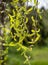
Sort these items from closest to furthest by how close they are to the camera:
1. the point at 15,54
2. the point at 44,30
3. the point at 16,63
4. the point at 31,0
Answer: the point at 31,0 → the point at 16,63 → the point at 15,54 → the point at 44,30

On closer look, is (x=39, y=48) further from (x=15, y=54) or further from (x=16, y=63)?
(x=16, y=63)

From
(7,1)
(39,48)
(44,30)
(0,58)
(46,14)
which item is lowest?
(39,48)

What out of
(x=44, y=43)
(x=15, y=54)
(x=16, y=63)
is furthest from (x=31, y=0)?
(x=44, y=43)

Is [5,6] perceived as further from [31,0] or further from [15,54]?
[15,54]

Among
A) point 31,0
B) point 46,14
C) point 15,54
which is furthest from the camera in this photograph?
point 15,54

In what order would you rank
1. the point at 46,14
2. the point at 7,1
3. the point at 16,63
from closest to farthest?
1. the point at 7,1
2. the point at 46,14
3. the point at 16,63

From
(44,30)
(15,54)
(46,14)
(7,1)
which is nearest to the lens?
(7,1)

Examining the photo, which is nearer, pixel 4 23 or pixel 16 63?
pixel 4 23

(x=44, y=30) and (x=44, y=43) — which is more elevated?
(x=44, y=30)

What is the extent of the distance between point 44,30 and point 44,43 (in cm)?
102

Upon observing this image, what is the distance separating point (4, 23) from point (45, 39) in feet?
27.7

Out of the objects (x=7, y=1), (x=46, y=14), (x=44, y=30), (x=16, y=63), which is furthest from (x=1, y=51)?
(x=44, y=30)

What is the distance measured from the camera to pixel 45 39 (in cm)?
1059

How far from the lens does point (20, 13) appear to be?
210 centimetres
